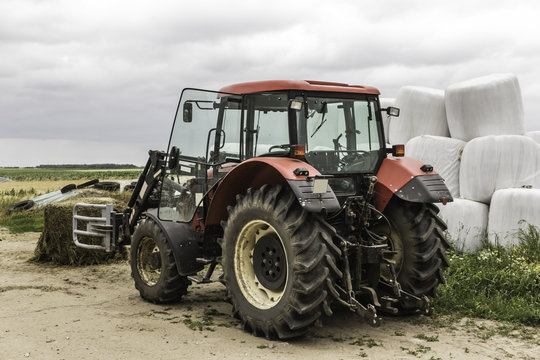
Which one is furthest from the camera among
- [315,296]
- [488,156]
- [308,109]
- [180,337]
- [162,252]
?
[488,156]

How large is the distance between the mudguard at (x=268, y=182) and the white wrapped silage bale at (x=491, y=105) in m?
4.98

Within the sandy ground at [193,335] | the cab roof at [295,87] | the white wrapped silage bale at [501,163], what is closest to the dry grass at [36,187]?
the sandy ground at [193,335]

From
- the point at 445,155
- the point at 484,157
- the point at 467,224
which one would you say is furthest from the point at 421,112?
the point at 467,224

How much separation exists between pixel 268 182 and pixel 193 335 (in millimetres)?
1534

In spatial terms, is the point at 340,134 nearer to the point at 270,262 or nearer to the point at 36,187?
the point at 270,262

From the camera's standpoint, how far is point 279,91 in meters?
5.57

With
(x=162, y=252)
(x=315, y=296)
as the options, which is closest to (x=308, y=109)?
(x=315, y=296)

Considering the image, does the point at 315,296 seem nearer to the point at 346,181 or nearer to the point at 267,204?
the point at 267,204

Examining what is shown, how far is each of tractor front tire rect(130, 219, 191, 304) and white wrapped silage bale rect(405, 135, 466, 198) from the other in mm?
4890

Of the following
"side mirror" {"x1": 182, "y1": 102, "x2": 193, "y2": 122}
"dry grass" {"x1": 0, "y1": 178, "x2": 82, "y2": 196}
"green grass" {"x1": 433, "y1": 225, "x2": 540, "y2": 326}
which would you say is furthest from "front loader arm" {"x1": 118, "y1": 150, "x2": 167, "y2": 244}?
"dry grass" {"x1": 0, "y1": 178, "x2": 82, "y2": 196}

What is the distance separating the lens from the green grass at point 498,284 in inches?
235

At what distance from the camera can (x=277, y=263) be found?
5215 millimetres

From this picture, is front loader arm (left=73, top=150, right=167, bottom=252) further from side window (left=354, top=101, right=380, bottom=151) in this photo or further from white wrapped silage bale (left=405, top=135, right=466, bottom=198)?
white wrapped silage bale (left=405, top=135, right=466, bottom=198)

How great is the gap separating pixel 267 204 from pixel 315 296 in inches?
34.1
